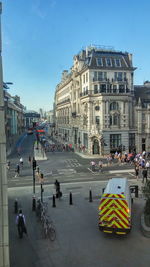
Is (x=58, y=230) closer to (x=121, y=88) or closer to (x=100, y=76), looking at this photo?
(x=121, y=88)

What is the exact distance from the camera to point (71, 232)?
12672mm

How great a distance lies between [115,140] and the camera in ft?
152

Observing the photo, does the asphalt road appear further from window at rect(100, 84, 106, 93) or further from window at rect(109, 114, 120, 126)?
window at rect(100, 84, 106, 93)

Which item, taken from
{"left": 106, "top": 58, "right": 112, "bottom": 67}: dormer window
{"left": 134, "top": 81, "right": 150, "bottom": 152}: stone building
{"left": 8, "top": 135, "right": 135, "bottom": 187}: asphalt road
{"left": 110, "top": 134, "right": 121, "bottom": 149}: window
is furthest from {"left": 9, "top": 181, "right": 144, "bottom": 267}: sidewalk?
{"left": 106, "top": 58, "right": 112, "bottom": 67}: dormer window

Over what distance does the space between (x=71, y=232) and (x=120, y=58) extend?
44576 mm

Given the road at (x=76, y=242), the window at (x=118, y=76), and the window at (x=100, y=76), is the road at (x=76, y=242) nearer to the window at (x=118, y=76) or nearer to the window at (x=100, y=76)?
the window at (x=100, y=76)

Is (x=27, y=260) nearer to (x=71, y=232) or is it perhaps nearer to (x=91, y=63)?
(x=71, y=232)

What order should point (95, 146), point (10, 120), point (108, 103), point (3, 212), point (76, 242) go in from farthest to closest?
point (10, 120)
point (95, 146)
point (108, 103)
point (76, 242)
point (3, 212)

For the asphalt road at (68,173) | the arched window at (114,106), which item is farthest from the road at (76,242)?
the arched window at (114,106)

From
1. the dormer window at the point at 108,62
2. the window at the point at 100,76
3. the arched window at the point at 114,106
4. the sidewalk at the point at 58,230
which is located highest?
the dormer window at the point at 108,62

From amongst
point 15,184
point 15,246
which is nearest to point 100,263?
point 15,246

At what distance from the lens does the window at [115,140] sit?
46062mm

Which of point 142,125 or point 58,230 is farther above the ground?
point 142,125

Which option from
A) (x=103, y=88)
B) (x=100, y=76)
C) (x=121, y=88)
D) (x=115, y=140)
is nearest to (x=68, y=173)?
(x=115, y=140)
